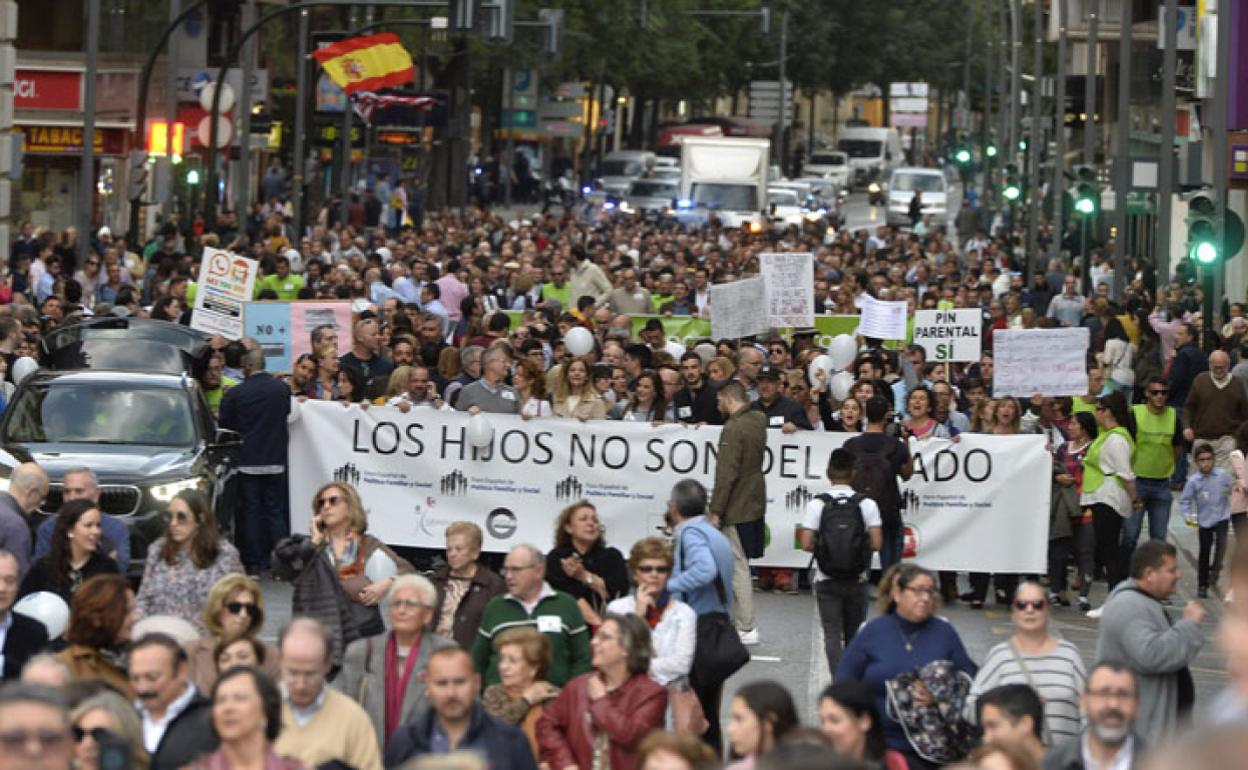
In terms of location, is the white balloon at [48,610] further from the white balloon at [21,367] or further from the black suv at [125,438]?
the white balloon at [21,367]

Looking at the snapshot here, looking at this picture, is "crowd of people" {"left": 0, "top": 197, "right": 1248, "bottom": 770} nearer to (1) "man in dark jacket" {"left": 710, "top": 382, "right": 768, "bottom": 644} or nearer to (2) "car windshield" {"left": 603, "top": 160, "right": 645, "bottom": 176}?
(1) "man in dark jacket" {"left": 710, "top": 382, "right": 768, "bottom": 644}

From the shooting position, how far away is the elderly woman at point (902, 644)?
11031mm

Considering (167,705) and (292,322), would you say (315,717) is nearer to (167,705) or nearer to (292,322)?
(167,705)

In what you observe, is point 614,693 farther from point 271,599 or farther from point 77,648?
point 271,599

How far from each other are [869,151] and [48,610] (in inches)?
4242

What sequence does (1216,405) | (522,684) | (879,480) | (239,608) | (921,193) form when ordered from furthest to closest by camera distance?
(921,193)
(1216,405)
(879,480)
(239,608)
(522,684)

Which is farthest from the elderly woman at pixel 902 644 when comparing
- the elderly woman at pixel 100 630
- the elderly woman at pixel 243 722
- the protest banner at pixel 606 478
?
the protest banner at pixel 606 478

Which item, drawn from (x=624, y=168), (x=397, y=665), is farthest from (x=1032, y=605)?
(x=624, y=168)

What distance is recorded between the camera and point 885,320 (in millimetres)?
27359

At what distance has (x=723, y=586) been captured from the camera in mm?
13383

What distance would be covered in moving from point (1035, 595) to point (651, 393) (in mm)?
10029

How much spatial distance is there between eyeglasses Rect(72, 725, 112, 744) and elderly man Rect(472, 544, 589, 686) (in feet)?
9.12

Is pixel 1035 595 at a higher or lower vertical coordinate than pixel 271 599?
higher

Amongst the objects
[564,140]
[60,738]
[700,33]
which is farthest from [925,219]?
[60,738]
